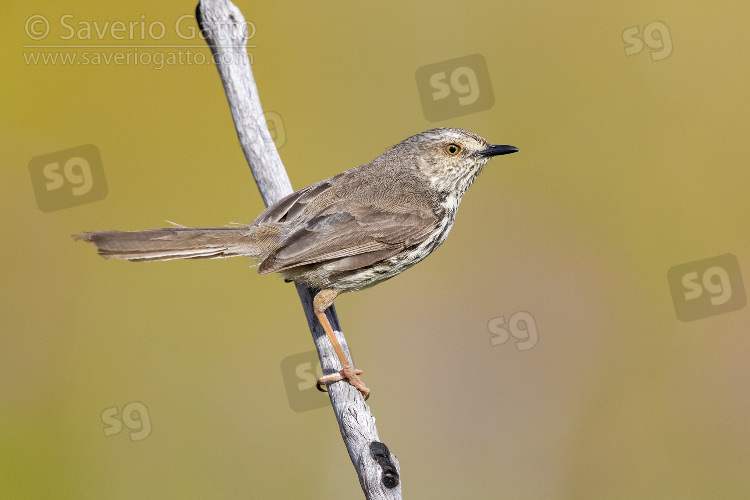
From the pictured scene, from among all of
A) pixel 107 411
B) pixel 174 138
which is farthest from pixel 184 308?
pixel 174 138

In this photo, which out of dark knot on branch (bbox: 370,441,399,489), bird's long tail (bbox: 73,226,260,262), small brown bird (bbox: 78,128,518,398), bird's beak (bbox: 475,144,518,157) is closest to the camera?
dark knot on branch (bbox: 370,441,399,489)

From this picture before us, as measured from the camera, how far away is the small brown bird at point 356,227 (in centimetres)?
417

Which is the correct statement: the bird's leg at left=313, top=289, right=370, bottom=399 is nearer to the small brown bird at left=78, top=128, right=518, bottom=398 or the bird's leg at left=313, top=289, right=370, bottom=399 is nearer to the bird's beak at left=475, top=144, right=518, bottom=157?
the small brown bird at left=78, top=128, right=518, bottom=398

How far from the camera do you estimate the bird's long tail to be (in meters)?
3.73

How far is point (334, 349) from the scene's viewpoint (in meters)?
4.34

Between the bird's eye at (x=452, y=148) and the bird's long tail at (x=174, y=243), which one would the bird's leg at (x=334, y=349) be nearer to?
the bird's long tail at (x=174, y=243)

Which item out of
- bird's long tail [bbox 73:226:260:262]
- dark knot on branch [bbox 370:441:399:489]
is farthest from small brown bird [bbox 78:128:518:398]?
dark knot on branch [bbox 370:441:399:489]

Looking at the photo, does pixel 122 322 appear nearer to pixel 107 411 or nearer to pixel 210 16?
pixel 107 411

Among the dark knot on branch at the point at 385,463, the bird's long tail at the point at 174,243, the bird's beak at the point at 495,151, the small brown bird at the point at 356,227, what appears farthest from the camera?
the bird's beak at the point at 495,151

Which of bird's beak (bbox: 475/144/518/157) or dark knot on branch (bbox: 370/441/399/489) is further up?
bird's beak (bbox: 475/144/518/157)

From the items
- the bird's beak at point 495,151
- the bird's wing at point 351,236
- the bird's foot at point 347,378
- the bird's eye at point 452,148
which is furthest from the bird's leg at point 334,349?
the bird's beak at point 495,151

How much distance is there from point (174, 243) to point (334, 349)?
1.13m

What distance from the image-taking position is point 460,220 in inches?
296

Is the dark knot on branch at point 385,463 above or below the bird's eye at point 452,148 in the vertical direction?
below
